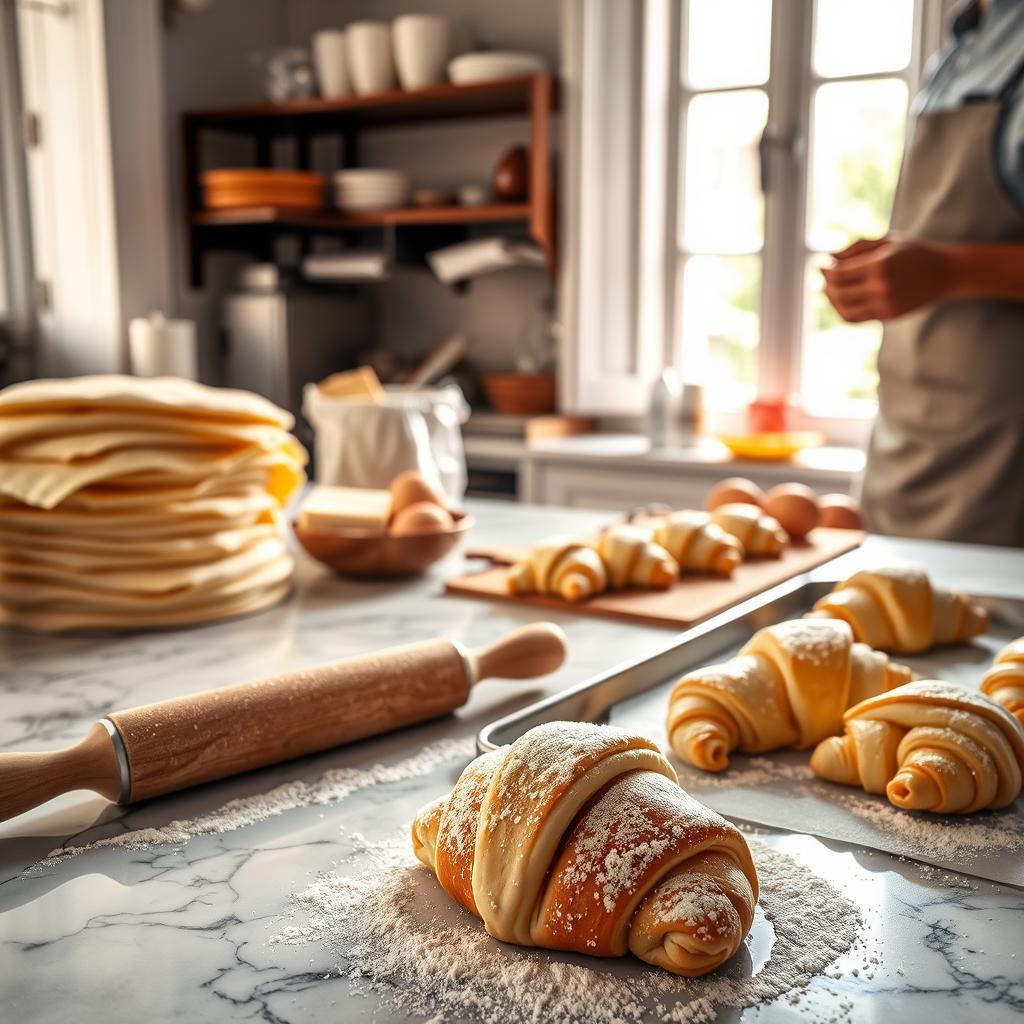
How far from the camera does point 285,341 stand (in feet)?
12.2

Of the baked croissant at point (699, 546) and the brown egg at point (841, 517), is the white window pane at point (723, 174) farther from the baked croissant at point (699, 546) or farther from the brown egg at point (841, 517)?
the baked croissant at point (699, 546)

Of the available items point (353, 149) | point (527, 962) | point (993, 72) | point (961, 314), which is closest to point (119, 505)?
point (527, 962)

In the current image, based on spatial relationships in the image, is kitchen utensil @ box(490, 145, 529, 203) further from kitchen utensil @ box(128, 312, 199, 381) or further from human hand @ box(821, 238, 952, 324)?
human hand @ box(821, 238, 952, 324)

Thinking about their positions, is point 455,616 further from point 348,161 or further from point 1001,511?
point 348,161

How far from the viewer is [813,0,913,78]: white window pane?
3.11m

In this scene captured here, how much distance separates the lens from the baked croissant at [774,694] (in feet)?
2.37

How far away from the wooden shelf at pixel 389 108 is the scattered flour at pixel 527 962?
3044 mm

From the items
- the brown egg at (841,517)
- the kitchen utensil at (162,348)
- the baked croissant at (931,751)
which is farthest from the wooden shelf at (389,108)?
the baked croissant at (931,751)

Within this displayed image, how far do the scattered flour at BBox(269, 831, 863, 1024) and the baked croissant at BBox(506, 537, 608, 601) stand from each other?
0.57m

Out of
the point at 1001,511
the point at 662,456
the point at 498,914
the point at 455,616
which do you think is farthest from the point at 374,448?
the point at 662,456

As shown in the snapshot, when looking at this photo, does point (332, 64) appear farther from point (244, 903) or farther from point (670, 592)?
point (244, 903)

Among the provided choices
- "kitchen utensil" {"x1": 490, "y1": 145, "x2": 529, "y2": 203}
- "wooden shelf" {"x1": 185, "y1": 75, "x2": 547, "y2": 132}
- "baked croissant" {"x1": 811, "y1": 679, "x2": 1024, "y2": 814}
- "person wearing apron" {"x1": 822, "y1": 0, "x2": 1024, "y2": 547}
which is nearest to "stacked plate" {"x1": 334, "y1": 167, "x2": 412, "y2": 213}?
"wooden shelf" {"x1": 185, "y1": 75, "x2": 547, "y2": 132}

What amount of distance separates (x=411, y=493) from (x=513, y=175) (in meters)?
2.38

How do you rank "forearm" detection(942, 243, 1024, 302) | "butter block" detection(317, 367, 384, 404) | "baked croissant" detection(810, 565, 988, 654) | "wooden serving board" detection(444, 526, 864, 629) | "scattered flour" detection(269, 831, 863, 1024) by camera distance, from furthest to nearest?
1. "forearm" detection(942, 243, 1024, 302)
2. "butter block" detection(317, 367, 384, 404)
3. "wooden serving board" detection(444, 526, 864, 629)
4. "baked croissant" detection(810, 565, 988, 654)
5. "scattered flour" detection(269, 831, 863, 1024)
